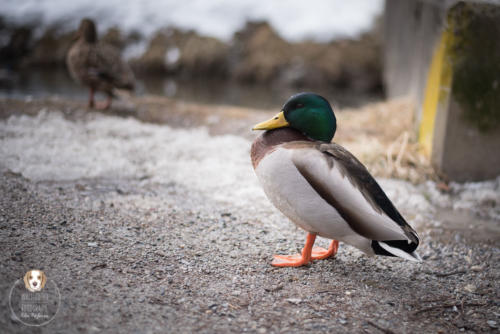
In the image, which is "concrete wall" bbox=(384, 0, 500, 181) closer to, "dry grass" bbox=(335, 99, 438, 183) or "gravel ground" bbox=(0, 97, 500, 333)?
"dry grass" bbox=(335, 99, 438, 183)

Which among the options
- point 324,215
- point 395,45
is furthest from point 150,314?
point 395,45

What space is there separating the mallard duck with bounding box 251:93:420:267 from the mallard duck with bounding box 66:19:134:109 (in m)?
3.36

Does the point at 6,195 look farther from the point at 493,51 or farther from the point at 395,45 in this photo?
the point at 395,45

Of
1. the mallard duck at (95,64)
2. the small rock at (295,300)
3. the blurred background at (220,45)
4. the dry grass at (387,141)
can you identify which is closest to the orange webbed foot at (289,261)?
the small rock at (295,300)

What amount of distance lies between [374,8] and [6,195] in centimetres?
1323

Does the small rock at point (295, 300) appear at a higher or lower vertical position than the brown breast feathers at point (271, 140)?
lower

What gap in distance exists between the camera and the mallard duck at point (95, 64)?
5090 mm

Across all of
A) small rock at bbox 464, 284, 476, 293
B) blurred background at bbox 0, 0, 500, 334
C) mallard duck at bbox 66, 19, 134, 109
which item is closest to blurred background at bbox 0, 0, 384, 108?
blurred background at bbox 0, 0, 500, 334

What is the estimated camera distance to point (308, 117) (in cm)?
234

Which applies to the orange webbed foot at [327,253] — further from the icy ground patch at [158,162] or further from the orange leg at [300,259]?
the icy ground patch at [158,162]

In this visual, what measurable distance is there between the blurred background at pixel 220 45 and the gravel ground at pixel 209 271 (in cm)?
623

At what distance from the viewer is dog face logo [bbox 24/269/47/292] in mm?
1870

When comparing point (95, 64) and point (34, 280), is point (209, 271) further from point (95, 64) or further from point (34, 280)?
point (95, 64)

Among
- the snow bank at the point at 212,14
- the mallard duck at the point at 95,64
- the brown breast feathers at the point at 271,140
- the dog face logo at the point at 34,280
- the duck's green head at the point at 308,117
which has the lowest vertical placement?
the dog face logo at the point at 34,280
